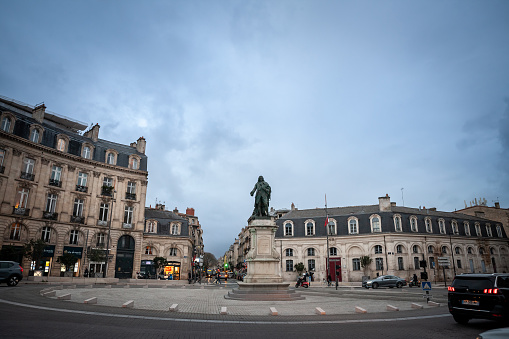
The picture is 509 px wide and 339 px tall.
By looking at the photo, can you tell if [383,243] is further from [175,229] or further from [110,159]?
[110,159]

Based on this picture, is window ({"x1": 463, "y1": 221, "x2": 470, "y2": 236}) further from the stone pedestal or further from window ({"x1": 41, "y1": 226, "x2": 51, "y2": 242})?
window ({"x1": 41, "y1": 226, "x2": 51, "y2": 242})

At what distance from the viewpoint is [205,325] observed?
31.6ft

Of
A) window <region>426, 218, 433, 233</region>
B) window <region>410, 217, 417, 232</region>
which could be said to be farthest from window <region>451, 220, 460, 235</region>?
window <region>410, 217, 417, 232</region>

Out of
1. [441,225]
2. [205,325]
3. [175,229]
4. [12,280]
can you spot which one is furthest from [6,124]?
[441,225]

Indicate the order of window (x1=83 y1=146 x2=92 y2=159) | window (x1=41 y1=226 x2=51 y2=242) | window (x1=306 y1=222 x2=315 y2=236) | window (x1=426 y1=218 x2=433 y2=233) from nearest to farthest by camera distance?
1. window (x1=41 y1=226 x2=51 y2=242)
2. window (x1=83 y1=146 x2=92 y2=159)
3. window (x1=426 y1=218 x2=433 y2=233)
4. window (x1=306 y1=222 x2=315 y2=236)

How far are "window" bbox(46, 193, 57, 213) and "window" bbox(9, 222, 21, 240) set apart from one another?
3.61m

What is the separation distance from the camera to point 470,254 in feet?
173

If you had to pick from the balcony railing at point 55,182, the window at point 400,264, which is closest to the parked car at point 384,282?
the window at point 400,264

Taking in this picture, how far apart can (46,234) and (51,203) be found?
370 cm

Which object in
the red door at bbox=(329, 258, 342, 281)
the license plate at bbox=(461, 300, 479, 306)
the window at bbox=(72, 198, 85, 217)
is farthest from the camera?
the red door at bbox=(329, 258, 342, 281)

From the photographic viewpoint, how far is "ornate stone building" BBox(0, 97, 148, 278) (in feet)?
117

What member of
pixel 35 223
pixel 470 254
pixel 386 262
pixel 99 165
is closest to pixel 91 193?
pixel 99 165

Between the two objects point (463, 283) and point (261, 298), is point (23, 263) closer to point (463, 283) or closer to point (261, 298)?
point (261, 298)

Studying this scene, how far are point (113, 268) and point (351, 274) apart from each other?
33.2 metres
